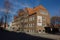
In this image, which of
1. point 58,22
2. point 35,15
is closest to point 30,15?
point 35,15

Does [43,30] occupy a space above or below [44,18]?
below

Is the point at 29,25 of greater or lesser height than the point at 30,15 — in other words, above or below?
below

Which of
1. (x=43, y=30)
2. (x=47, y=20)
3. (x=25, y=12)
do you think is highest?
(x=25, y=12)

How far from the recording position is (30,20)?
215 ft

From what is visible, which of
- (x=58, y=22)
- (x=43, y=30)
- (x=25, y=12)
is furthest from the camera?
(x=58, y=22)

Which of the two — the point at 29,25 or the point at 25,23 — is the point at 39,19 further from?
the point at 25,23

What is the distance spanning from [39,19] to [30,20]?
734cm

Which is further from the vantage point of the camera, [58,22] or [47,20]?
[58,22]

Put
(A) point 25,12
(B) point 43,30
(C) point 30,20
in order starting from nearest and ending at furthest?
(B) point 43,30, (C) point 30,20, (A) point 25,12

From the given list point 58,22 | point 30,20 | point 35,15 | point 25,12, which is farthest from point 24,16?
point 58,22

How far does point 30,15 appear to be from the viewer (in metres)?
66.6

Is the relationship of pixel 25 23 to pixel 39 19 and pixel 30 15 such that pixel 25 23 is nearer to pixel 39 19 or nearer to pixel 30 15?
pixel 30 15

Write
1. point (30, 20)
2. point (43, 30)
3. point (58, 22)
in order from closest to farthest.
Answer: point (43, 30) → point (30, 20) → point (58, 22)

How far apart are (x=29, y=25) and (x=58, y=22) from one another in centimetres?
2369
